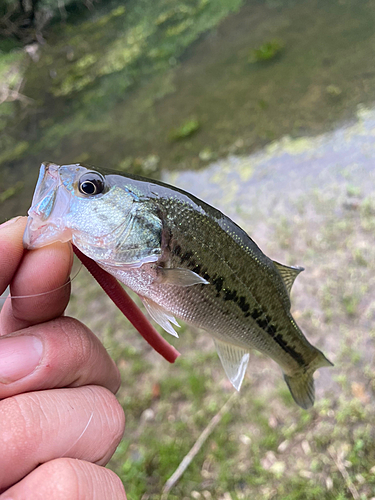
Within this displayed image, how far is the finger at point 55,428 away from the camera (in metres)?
1.18

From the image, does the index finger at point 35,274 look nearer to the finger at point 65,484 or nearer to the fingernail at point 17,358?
the fingernail at point 17,358

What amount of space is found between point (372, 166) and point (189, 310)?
15.3ft

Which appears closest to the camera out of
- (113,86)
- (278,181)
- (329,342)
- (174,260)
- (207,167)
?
(174,260)

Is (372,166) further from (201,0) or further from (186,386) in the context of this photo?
(201,0)

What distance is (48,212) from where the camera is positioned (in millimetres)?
1355

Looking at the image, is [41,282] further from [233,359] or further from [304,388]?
[304,388]

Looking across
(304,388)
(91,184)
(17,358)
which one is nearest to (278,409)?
(304,388)

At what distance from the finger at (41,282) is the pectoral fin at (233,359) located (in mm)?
819

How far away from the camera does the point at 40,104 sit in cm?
1282

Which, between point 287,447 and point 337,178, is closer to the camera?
point 287,447

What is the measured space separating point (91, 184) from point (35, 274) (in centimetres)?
42

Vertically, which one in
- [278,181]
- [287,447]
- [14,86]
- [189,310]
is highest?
[189,310]

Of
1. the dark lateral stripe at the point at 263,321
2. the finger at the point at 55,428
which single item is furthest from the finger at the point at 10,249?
the dark lateral stripe at the point at 263,321

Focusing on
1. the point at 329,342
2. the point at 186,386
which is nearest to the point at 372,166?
the point at 329,342
